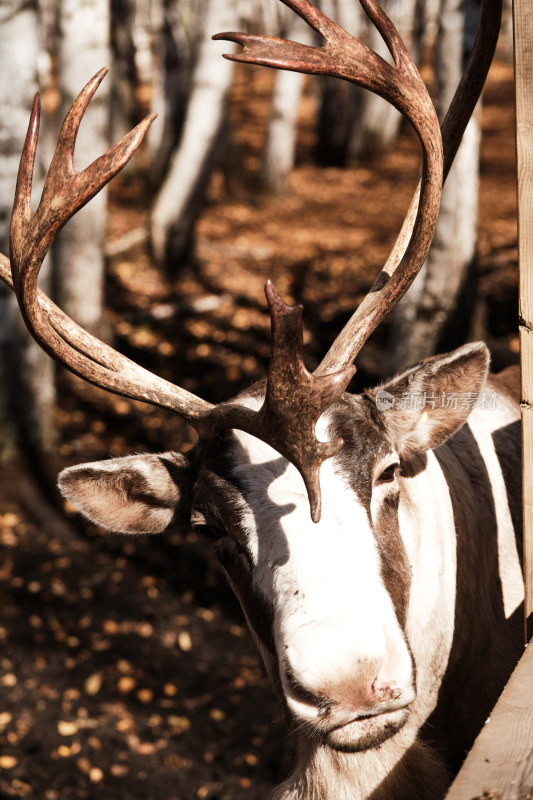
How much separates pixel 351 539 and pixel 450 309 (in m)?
4.78

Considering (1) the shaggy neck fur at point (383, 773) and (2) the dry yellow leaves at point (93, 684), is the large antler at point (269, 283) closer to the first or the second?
(1) the shaggy neck fur at point (383, 773)

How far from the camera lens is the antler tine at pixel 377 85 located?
2.52 metres

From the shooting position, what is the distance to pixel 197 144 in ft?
35.2

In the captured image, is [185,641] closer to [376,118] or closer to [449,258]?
[449,258]

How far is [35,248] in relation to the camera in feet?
8.79

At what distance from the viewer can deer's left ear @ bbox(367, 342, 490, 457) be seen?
3.02m

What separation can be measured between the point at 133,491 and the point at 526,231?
1779mm

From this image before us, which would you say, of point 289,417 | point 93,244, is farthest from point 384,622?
point 93,244

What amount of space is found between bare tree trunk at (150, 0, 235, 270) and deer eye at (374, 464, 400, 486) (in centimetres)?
865

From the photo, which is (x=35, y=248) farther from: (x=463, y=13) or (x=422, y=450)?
(x=463, y=13)

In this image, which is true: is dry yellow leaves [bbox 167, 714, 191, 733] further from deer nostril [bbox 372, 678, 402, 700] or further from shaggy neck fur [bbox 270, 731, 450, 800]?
deer nostril [bbox 372, 678, 402, 700]

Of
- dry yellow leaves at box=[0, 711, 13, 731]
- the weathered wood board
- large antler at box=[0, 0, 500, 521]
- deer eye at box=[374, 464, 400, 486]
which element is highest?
large antler at box=[0, 0, 500, 521]

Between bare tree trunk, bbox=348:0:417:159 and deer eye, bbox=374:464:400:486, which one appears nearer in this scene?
deer eye, bbox=374:464:400:486

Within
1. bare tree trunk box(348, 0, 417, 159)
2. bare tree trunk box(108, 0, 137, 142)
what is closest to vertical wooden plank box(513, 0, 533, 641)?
bare tree trunk box(108, 0, 137, 142)
